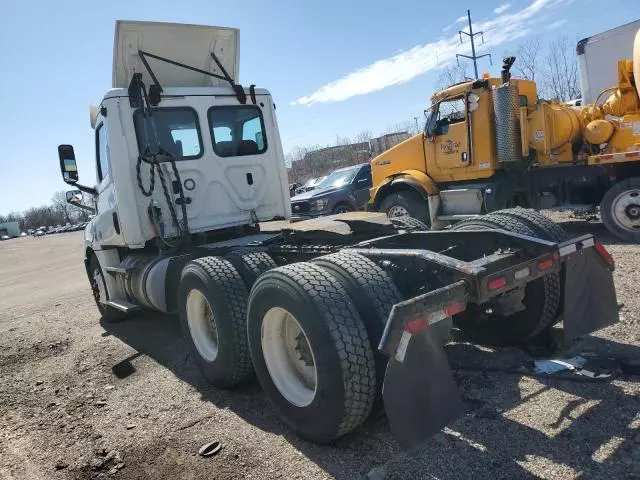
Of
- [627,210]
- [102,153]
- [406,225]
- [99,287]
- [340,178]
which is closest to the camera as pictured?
[406,225]

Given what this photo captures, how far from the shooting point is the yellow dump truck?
8359 millimetres

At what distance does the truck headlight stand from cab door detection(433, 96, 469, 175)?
478cm

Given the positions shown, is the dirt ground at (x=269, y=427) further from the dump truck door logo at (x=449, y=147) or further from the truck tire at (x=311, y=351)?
the dump truck door logo at (x=449, y=147)

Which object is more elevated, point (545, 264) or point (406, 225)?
point (406, 225)

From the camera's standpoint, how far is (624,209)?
8133mm

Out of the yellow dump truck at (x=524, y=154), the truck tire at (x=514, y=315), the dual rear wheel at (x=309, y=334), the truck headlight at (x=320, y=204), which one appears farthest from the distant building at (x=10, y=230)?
the truck tire at (x=514, y=315)

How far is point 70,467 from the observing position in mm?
3357

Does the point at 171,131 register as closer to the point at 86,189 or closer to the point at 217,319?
the point at 86,189

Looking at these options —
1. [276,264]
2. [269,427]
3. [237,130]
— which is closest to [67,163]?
[237,130]

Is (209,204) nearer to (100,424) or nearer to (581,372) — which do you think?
(100,424)

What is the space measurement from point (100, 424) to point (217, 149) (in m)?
3.26

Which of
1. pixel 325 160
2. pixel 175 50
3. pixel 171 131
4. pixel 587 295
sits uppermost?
pixel 325 160

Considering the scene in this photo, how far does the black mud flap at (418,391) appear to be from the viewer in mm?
2557

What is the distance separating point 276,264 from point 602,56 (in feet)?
31.7
